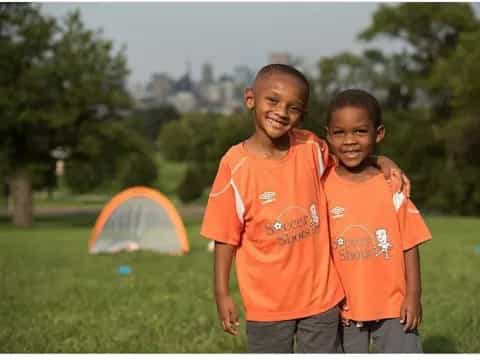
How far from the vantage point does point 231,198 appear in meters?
3.32

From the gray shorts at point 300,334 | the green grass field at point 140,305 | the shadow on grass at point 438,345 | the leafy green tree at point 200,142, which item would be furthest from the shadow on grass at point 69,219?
the gray shorts at point 300,334

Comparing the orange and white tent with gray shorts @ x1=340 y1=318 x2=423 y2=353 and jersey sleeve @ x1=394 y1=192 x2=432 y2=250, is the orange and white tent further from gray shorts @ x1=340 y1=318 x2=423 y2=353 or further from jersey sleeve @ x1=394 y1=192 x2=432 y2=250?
jersey sleeve @ x1=394 y1=192 x2=432 y2=250

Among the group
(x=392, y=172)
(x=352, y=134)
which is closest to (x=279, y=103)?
(x=352, y=134)

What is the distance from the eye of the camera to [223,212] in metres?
3.32

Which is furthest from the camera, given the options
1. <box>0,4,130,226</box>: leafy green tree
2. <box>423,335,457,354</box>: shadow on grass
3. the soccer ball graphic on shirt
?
<box>0,4,130,226</box>: leafy green tree

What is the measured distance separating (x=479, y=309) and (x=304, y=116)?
4.28 metres

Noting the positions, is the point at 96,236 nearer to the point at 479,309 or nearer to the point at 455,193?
the point at 479,309

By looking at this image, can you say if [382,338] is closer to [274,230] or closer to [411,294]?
[411,294]

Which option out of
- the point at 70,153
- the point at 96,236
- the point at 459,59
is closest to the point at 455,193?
the point at 459,59

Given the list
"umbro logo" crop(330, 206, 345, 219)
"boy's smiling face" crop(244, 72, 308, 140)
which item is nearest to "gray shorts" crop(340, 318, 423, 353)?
"umbro logo" crop(330, 206, 345, 219)

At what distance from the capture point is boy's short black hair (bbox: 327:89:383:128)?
11.2 feet

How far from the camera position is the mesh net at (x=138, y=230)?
1434 cm

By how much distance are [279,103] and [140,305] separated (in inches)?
182

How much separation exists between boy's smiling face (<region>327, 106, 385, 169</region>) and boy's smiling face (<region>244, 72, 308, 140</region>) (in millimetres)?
192
